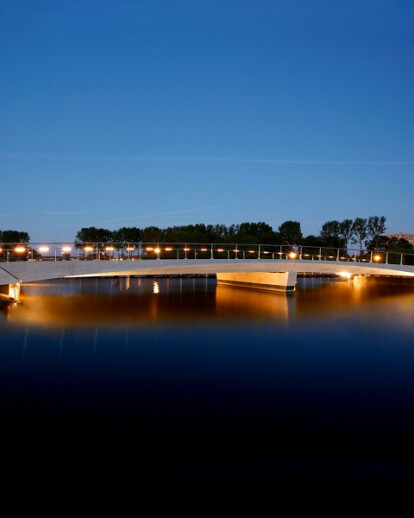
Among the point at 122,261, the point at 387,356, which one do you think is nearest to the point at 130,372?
the point at 387,356

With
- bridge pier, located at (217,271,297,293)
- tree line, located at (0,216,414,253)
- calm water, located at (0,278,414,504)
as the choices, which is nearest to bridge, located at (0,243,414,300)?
bridge pier, located at (217,271,297,293)

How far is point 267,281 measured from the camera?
50.9 m

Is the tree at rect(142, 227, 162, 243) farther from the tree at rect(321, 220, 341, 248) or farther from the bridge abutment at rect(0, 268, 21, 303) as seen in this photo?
the bridge abutment at rect(0, 268, 21, 303)

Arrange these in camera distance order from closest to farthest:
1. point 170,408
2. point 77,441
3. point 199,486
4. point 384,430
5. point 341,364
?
1. point 199,486
2. point 77,441
3. point 384,430
4. point 170,408
5. point 341,364

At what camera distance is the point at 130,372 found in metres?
16.7

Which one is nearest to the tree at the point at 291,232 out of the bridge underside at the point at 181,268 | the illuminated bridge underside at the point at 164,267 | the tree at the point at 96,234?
the tree at the point at 96,234

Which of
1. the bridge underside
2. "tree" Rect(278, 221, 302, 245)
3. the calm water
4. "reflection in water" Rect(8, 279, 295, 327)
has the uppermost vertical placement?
"tree" Rect(278, 221, 302, 245)

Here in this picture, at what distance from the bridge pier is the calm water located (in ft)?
60.7

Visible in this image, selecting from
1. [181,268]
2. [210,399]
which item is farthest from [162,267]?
[210,399]

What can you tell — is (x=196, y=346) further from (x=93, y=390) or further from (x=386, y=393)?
(x=386, y=393)

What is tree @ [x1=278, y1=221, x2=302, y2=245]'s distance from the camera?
10875 centimetres

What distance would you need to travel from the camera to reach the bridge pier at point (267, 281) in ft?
157

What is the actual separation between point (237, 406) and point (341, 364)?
308 inches

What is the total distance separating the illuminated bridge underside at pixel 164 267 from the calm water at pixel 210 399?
11.8 feet
